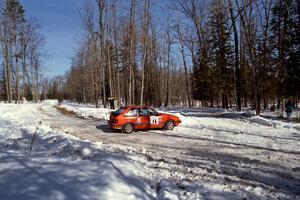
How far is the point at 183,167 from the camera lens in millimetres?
6699

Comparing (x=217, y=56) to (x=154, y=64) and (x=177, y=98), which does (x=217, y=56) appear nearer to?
(x=154, y=64)

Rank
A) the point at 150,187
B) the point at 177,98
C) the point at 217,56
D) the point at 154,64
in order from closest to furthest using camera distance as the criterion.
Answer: the point at 150,187 < the point at 217,56 < the point at 154,64 < the point at 177,98

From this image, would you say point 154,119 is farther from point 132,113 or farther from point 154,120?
point 132,113

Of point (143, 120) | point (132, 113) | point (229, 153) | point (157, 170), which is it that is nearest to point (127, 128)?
point (132, 113)

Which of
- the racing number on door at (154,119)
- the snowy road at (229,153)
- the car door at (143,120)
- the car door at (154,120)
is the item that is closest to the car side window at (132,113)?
the car door at (143,120)

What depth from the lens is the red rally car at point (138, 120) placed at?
514 inches

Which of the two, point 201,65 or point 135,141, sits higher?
point 201,65

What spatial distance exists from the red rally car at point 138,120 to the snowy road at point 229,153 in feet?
1.32

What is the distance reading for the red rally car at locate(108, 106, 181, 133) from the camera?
1306 cm

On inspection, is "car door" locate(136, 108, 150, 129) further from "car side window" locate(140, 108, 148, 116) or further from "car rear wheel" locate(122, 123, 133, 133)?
"car rear wheel" locate(122, 123, 133, 133)

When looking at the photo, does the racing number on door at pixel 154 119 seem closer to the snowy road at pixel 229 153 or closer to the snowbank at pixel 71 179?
the snowy road at pixel 229 153

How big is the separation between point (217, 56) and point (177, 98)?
41191 millimetres

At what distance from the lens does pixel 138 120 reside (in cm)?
1334

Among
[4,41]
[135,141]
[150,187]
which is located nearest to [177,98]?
[4,41]
